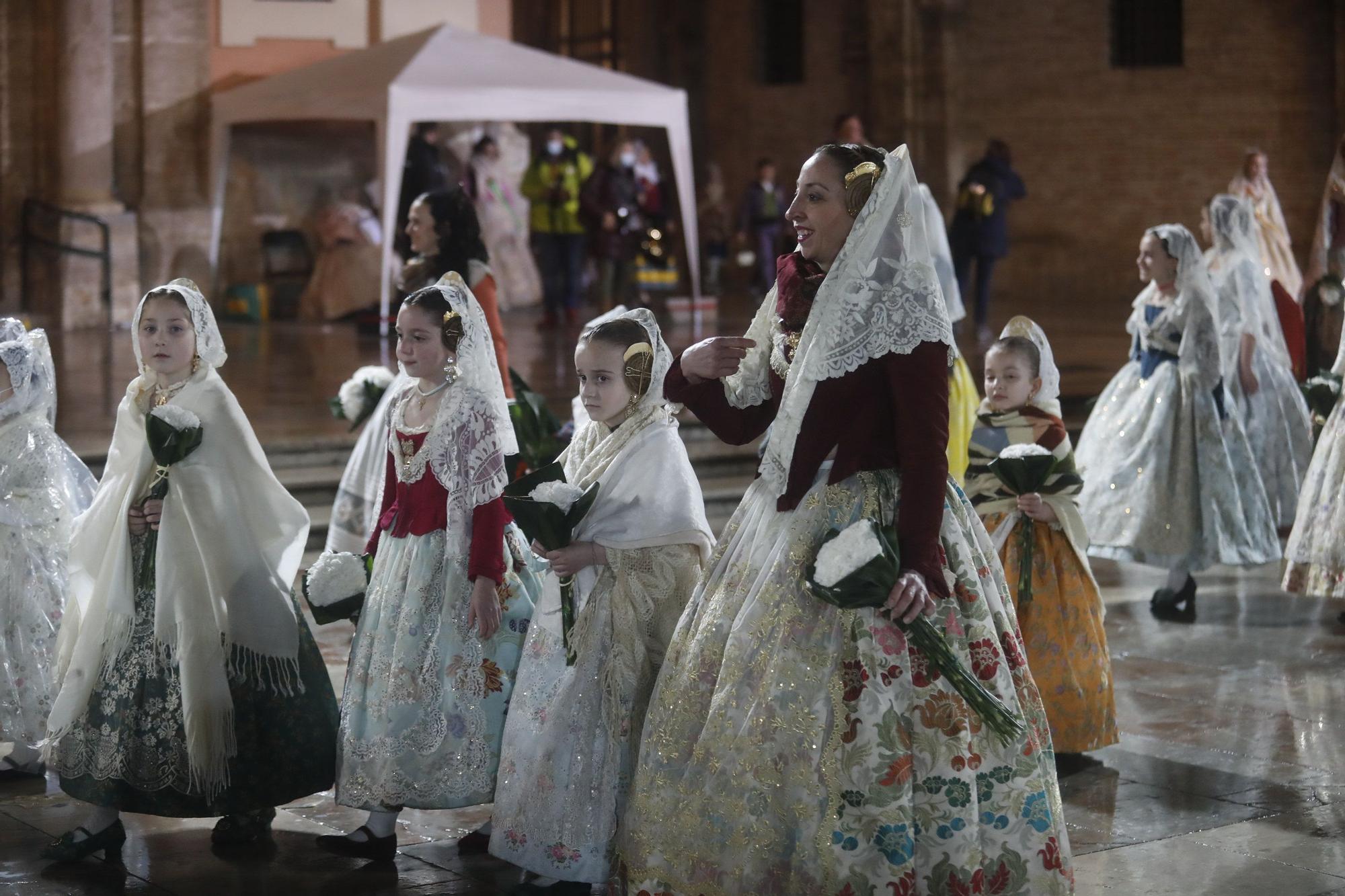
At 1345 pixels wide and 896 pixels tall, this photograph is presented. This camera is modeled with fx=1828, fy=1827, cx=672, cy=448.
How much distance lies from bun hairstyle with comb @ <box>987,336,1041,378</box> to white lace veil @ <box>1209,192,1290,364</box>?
320 centimetres

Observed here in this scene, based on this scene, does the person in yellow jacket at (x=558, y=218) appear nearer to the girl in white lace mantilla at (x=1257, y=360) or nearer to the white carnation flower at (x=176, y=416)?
the girl in white lace mantilla at (x=1257, y=360)

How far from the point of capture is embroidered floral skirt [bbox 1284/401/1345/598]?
6.71 metres

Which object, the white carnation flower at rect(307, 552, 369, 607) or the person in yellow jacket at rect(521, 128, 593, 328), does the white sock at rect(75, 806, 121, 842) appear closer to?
the white carnation flower at rect(307, 552, 369, 607)

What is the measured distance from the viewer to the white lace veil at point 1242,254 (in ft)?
27.4

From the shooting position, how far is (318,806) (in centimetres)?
481

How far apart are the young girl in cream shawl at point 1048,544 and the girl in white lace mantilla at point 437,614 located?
162 centimetres

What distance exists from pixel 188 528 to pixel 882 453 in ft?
5.86

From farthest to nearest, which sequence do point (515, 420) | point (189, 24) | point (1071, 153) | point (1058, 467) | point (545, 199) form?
point (1071, 153) → point (189, 24) → point (545, 199) → point (515, 420) → point (1058, 467)

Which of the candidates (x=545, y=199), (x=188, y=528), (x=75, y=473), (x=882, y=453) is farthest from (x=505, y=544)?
(x=545, y=199)

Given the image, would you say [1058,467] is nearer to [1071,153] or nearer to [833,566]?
[833,566]

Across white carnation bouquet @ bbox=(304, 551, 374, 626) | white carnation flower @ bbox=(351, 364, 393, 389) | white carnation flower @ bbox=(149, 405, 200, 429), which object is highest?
white carnation flower @ bbox=(351, 364, 393, 389)

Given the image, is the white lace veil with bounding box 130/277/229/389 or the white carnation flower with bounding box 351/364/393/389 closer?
the white lace veil with bounding box 130/277/229/389

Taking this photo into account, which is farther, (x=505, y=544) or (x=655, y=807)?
(x=505, y=544)

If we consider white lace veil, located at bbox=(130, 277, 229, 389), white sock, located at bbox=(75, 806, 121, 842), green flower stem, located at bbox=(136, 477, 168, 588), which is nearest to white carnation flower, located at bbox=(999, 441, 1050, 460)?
white lace veil, located at bbox=(130, 277, 229, 389)
